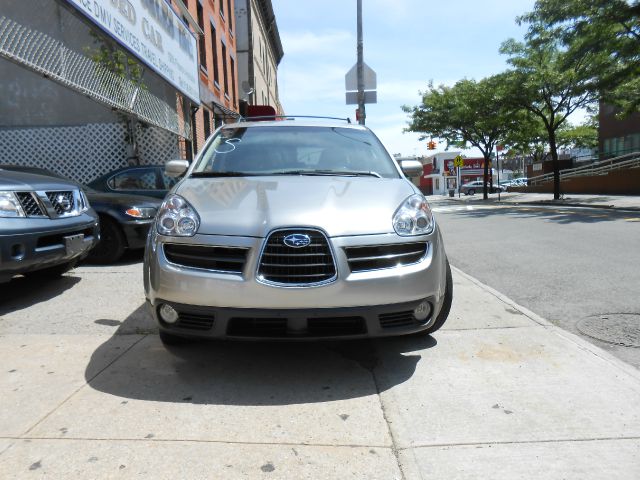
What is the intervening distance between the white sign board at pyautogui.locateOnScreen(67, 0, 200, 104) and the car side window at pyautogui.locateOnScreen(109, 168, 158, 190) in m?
2.77

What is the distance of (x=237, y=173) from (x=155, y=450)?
6.89 feet

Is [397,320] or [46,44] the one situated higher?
[46,44]

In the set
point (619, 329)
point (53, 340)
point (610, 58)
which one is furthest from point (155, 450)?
point (610, 58)

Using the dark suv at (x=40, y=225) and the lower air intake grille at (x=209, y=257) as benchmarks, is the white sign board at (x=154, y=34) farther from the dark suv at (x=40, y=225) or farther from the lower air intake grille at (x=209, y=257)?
the lower air intake grille at (x=209, y=257)

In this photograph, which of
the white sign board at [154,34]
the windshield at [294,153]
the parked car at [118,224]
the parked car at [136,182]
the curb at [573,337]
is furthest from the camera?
the white sign board at [154,34]

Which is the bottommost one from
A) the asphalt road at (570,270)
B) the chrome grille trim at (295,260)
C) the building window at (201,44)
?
the asphalt road at (570,270)

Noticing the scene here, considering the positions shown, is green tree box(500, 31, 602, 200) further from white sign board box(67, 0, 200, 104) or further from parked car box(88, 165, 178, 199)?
parked car box(88, 165, 178, 199)

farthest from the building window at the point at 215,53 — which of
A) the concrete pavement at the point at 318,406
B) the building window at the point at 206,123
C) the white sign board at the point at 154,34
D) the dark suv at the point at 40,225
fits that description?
the concrete pavement at the point at 318,406

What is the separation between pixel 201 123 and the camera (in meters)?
17.9

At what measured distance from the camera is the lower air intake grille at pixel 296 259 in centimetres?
287

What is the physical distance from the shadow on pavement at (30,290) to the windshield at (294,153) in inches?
93.2

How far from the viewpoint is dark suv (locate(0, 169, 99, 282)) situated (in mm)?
4309

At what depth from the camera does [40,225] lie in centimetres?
462

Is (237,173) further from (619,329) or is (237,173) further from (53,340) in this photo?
(619,329)
